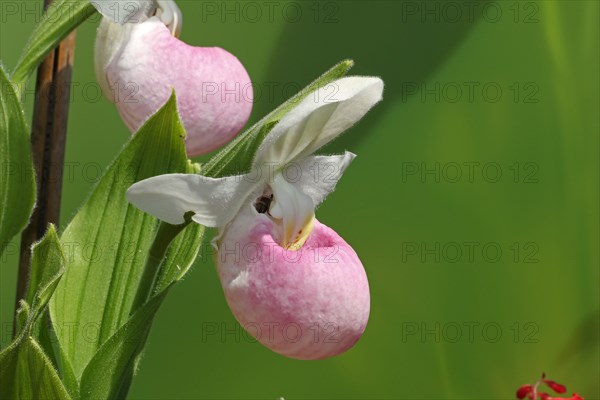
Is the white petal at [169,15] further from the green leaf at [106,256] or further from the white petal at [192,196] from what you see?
the white petal at [192,196]

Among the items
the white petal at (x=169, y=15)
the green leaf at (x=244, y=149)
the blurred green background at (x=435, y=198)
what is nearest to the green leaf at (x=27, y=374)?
the green leaf at (x=244, y=149)

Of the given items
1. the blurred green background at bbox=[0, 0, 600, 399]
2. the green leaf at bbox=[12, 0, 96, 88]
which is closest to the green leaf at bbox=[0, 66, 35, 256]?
the green leaf at bbox=[12, 0, 96, 88]

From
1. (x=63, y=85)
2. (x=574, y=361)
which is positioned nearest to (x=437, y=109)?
(x=574, y=361)

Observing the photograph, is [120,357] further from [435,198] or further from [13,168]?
[435,198]

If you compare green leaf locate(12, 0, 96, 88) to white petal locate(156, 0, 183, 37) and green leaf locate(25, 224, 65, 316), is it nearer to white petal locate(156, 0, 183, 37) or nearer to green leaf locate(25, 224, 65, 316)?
white petal locate(156, 0, 183, 37)

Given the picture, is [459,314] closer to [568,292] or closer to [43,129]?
[568,292]

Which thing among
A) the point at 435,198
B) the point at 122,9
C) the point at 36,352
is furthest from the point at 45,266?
the point at 435,198
